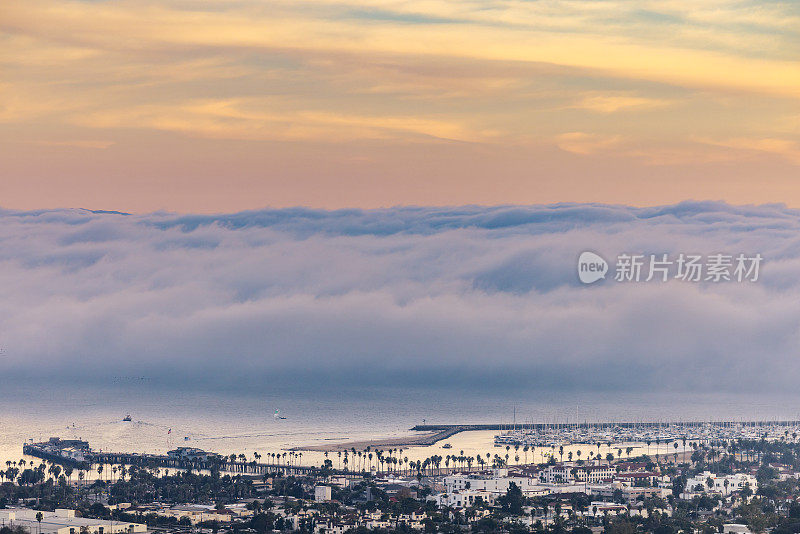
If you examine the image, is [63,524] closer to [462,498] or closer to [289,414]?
[462,498]

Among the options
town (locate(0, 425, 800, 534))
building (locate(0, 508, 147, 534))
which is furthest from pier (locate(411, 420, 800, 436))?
building (locate(0, 508, 147, 534))

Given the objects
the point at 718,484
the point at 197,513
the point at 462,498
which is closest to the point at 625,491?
the point at 718,484

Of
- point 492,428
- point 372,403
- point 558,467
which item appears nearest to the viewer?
point 558,467

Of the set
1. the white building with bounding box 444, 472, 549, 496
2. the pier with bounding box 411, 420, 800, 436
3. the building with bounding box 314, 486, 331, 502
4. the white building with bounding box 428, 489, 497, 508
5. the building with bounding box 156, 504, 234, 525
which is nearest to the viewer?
the building with bounding box 156, 504, 234, 525

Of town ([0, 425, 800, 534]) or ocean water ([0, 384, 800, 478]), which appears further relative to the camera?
ocean water ([0, 384, 800, 478])

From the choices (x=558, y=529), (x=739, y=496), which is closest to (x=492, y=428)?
(x=739, y=496)

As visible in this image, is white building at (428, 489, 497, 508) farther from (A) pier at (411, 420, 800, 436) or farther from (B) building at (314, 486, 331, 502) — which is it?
(A) pier at (411, 420, 800, 436)

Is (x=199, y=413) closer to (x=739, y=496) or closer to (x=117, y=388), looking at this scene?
(x=117, y=388)
